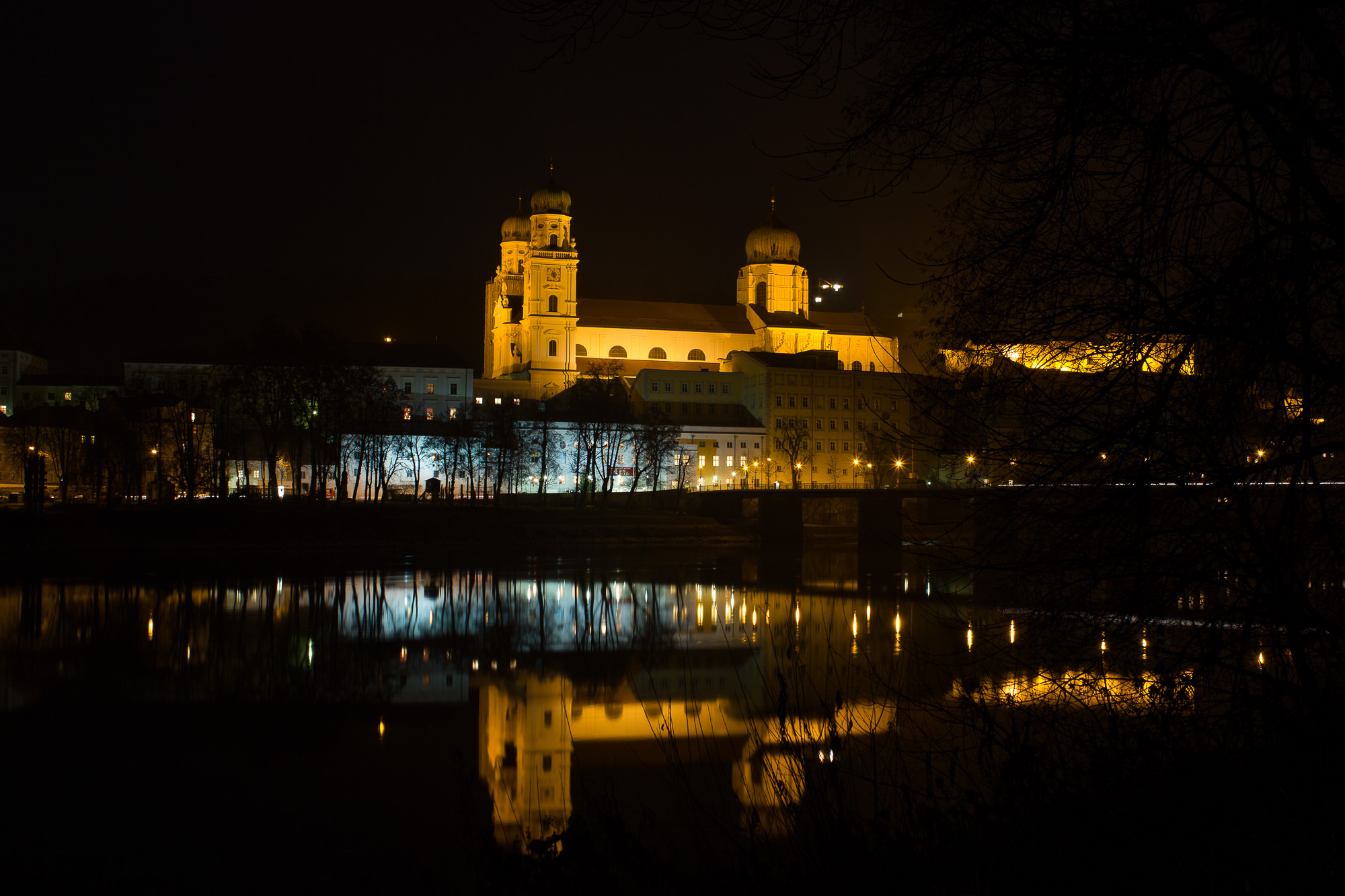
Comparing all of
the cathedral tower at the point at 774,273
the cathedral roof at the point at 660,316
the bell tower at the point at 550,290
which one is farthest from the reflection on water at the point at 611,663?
the cathedral tower at the point at 774,273

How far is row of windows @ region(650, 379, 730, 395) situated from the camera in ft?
335

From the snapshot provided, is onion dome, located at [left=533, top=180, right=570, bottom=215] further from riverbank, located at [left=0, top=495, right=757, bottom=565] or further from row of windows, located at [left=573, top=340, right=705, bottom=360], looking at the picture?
riverbank, located at [left=0, top=495, right=757, bottom=565]

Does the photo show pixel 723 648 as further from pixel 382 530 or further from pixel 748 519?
pixel 748 519

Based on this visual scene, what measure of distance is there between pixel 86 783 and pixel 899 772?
9968mm

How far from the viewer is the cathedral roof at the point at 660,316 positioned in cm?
12144

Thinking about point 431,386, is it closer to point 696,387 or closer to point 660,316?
point 696,387

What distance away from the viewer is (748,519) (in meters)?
70.4

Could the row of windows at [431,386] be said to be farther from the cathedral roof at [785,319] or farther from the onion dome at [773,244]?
the onion dome at [773,244]

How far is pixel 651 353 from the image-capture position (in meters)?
121

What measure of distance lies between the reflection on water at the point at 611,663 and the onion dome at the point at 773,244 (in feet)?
299

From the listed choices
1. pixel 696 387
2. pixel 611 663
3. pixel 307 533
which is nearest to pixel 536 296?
pixel 696 387

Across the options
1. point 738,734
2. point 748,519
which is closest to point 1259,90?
point 738,734

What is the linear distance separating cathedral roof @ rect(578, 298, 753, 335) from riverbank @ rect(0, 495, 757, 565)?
192 feet

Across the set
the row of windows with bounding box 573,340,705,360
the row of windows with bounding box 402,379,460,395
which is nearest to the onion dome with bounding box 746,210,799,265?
the row of windows with bounding box 573,340,705,360
